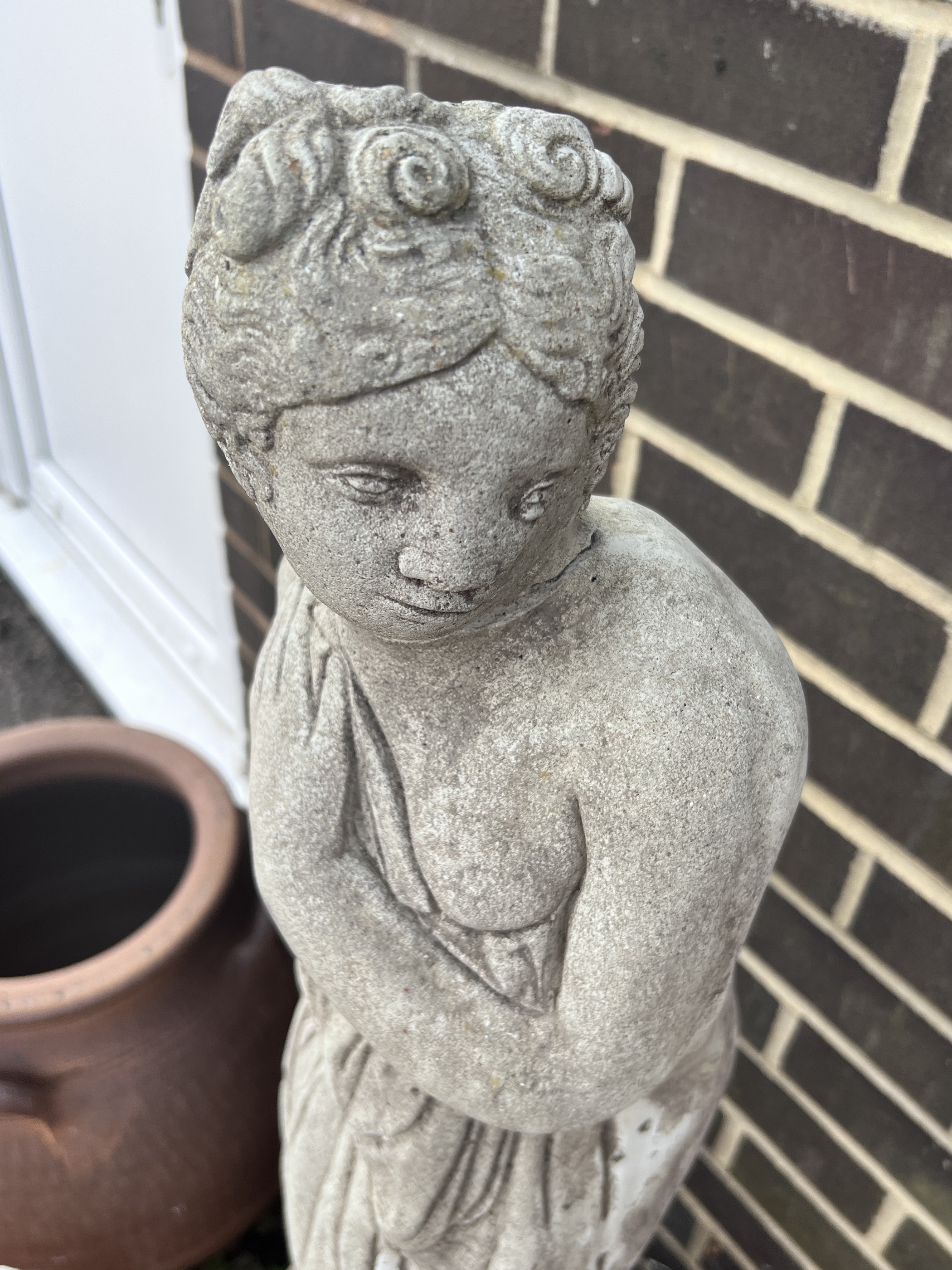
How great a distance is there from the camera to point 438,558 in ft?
1.95

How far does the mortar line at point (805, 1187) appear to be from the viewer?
4.71 ft

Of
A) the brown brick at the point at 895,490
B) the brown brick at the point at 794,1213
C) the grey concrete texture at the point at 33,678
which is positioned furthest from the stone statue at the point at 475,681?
the grey concrete texture at the point at 33,678

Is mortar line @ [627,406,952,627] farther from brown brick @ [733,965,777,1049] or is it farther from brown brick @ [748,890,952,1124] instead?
brown brick @ [733,965,777,1049]

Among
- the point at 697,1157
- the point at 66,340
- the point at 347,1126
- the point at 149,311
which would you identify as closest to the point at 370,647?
the point at 347,1126

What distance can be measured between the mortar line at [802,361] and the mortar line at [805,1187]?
3.38 feet

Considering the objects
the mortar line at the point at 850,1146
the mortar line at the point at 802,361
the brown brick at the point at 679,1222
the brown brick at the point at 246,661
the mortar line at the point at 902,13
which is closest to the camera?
the mortar line at the point at 902,13

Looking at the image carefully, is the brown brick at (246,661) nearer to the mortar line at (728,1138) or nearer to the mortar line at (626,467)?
the mortar line at (626,467)

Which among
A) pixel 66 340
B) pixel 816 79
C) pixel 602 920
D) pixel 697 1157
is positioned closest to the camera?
pixel 602 920

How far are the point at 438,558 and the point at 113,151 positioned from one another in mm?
1777

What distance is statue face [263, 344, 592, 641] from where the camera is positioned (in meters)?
0.56

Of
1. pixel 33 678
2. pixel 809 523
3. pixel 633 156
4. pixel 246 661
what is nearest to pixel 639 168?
pixel 633 156

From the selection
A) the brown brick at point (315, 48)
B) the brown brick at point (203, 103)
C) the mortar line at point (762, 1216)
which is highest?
the brown brick at point (315, 48)

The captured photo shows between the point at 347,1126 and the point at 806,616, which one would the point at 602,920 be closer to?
the point at 347,1126

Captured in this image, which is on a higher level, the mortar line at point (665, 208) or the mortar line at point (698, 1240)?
the mortar line at point (665, 208)
